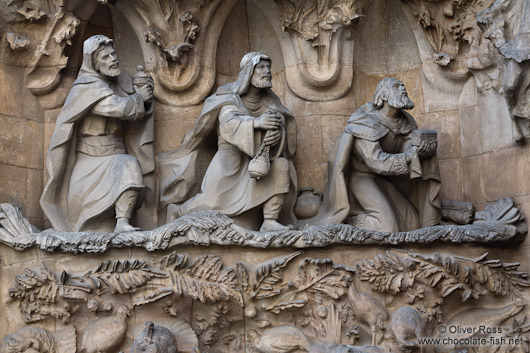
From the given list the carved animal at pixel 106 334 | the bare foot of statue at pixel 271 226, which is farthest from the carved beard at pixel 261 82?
the carved animal at pixel 106 334

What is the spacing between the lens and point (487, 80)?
14.0m

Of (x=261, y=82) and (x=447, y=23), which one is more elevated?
(x=447, y=23)

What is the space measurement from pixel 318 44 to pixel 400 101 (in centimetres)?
120

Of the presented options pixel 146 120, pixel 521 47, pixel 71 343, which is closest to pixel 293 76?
pixel 146 120

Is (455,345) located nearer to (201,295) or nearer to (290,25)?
(201,295)

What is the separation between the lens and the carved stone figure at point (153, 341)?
502 inches

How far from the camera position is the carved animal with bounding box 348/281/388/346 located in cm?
1301

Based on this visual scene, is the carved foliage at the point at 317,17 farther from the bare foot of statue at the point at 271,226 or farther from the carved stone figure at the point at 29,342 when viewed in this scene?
the carved stone figure at the point at 29,342

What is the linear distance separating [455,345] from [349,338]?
37.0 inches

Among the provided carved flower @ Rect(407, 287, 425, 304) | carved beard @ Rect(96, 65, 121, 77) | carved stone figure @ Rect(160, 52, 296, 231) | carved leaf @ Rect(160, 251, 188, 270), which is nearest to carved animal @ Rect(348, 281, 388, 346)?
carved flower @ Rect(407, 287, 425, 304)

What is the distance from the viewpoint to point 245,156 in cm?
1364

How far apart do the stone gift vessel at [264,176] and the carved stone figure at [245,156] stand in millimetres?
20

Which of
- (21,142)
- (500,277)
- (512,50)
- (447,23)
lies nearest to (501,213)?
(500,277)

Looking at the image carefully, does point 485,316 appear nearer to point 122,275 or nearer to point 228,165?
point 228,165
